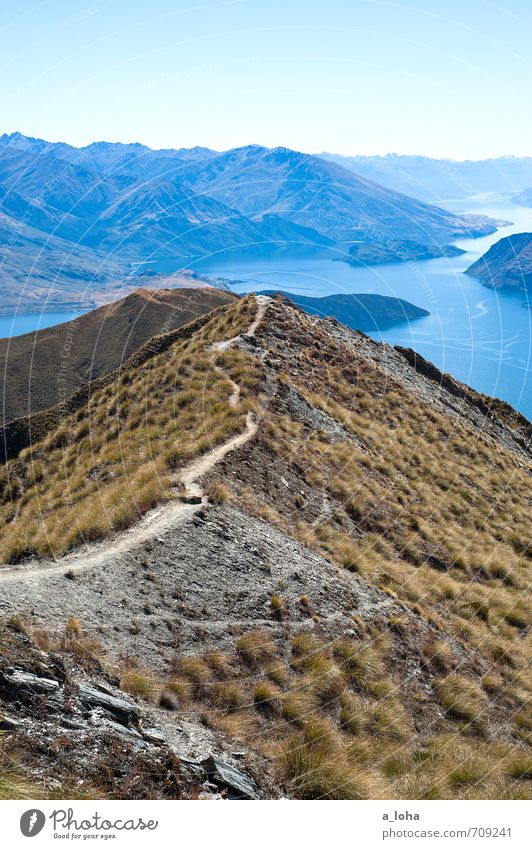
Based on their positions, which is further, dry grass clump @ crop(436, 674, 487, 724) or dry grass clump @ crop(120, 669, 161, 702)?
dry grass clump @ crop(436, 674, 487, 724)

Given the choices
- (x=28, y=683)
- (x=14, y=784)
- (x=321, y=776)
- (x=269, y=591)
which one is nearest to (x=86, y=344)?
(x=269, y=591)

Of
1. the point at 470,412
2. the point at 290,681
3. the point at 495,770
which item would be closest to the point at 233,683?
the point at 290,681

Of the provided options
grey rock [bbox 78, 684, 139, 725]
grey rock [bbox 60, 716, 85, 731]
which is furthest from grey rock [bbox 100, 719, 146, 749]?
Answer: grey rock [bbox 60, 716, 85, 731]

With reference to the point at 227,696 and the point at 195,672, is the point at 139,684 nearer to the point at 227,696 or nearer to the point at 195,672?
the point at 195,672

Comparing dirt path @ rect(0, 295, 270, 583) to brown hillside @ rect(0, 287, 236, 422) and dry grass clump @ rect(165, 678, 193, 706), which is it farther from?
brown hillside @ rect(0, 287, 236, 422)

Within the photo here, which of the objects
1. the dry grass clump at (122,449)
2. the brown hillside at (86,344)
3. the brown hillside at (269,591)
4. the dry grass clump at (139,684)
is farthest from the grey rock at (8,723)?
the brown hillside at (86,344)
